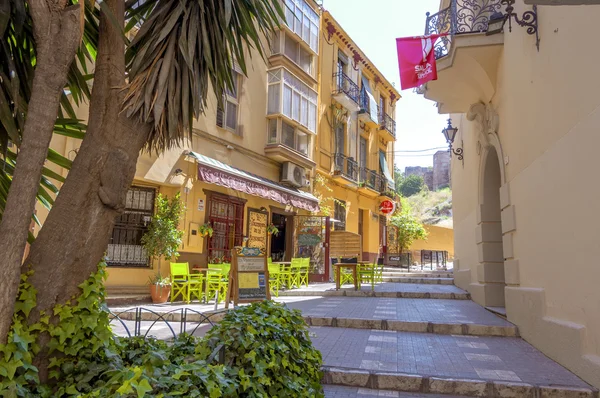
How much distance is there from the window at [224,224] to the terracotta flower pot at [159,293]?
7.07ft

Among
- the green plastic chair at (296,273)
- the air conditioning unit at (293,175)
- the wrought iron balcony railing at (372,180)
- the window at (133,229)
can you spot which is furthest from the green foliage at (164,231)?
the wrought iron balcony railing at (372,180)

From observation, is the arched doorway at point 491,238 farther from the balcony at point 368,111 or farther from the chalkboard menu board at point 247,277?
the balcony at point 368,111

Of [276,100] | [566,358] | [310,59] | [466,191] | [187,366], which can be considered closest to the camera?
[187,366]

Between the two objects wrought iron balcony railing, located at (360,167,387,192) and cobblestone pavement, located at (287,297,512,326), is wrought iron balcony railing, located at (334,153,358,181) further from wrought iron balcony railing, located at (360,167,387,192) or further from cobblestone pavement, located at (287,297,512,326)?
cobblestone pavement, located at (287,297,512,326)

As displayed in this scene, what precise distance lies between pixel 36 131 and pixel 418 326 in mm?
5602

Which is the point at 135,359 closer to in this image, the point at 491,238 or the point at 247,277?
the point at 247,277

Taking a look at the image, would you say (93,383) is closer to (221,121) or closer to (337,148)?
(221,121)

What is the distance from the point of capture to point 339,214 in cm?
1866

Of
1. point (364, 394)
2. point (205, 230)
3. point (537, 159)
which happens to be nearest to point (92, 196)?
point (364, 394)

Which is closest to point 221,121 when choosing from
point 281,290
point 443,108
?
point 281,290

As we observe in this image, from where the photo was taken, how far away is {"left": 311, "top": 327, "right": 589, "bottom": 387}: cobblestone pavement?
4.17 metres

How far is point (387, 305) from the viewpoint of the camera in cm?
863

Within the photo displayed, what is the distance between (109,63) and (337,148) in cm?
1595

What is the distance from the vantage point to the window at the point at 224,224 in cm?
1171
